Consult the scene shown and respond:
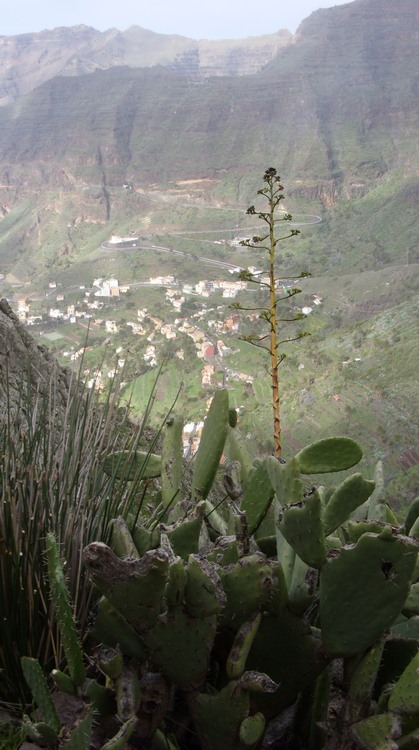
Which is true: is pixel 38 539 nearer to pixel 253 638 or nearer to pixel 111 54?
pixel 253 638

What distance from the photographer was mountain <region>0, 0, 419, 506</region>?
151 ft

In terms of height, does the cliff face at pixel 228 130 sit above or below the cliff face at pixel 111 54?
below

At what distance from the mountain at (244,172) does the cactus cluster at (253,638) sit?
24946 mm

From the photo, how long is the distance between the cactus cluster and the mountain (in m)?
24.9

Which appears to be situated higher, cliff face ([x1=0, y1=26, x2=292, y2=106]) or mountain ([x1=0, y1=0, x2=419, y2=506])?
cliff face ([x1=0, y1=26, x2=292, y2=106])

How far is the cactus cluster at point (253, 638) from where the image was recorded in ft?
4.03

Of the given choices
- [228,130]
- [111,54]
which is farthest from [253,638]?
[111,54]

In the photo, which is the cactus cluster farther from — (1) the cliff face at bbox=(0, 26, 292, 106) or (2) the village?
(1) the cliff face at bbox=(0, 26, 292, 106)

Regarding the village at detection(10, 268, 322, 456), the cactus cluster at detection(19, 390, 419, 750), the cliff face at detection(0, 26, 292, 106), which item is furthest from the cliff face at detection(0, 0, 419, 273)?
the cactus cluster at detection(19, 390, 419, 750)

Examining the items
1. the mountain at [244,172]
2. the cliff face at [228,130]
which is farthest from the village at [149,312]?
the cliff face at [228,130]

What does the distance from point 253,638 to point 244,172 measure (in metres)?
83.6

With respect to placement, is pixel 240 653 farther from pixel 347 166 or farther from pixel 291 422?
pixel 347 166

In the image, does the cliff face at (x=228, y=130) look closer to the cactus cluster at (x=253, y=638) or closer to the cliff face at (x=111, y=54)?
the cliff face at (x=111, y=54)

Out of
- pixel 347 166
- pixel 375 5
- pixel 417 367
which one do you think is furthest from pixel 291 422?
pixel 375 5
